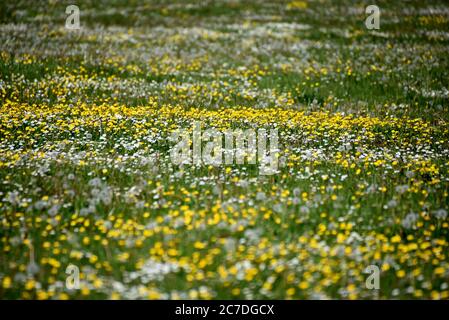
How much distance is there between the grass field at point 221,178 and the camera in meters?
4.80

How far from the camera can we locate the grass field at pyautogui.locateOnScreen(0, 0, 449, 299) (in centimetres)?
480

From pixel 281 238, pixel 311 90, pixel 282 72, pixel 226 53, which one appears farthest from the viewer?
pixel 226 53

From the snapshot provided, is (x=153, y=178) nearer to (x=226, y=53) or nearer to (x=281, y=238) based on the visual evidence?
(x=281, y=238)

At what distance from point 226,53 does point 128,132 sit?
982cm

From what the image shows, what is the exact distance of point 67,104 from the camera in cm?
1105

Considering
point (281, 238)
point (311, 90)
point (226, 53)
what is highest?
point (226, 53)

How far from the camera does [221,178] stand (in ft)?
23.3

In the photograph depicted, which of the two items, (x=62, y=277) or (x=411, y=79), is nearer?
(x=62, y=277)

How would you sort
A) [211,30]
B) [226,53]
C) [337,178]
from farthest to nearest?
[211,30] < [226,53] < [337,178]

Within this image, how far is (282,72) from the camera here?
49.3 ft

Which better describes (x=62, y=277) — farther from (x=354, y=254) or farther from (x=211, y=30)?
(x=211, y=30)
